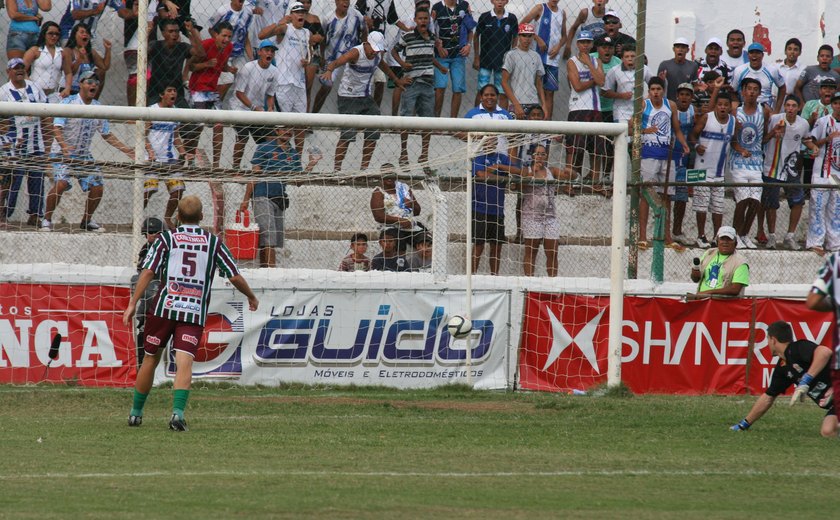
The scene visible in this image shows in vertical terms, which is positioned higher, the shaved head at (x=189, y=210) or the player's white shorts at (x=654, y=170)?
the player's white shorts at (x=654, y=170)

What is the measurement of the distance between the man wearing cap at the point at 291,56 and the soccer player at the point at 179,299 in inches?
298

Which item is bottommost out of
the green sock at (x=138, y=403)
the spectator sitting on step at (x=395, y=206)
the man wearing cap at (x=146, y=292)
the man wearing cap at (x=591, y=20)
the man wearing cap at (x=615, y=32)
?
the green sock at (x=138, y=403)

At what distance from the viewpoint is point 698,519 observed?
6.22 metres

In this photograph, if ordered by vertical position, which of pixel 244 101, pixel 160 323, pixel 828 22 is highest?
pixel 828 22

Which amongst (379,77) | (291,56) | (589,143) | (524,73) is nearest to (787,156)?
(589,143)

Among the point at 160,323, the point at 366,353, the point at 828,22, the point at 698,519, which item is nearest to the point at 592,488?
the point at 698,519

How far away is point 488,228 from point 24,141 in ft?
19.8

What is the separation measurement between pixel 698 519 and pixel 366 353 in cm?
753

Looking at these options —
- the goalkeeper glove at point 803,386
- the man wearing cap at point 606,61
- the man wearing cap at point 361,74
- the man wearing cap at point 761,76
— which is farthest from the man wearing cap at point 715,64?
the goalkeeper glove at point 803,386

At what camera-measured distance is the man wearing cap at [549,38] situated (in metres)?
18.1

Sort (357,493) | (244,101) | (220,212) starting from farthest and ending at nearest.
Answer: (244,101), (220,212), (357,493)

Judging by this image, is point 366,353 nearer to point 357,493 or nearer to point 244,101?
point 244,101

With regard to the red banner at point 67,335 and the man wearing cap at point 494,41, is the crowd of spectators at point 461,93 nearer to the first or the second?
the man wearing cap at point 494,41

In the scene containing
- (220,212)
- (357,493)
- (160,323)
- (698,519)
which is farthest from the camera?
(220,212)
